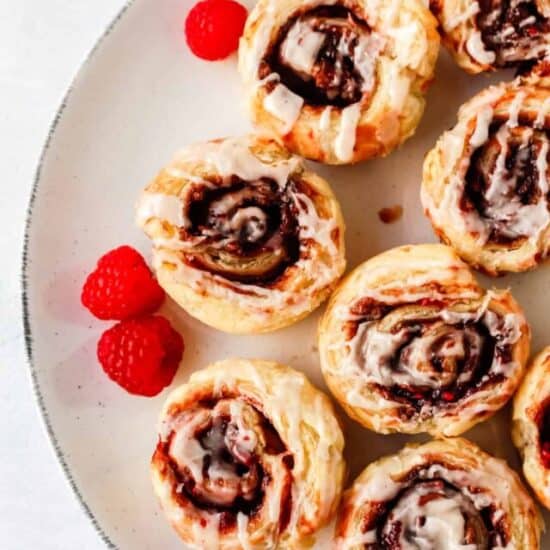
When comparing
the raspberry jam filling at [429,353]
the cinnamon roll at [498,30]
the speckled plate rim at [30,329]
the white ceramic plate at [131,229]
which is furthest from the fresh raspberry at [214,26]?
the raspberry jam filling at [429,353]

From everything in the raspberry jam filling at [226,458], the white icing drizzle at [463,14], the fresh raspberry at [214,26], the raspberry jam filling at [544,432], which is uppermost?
the fresh raspberry at [214,26]

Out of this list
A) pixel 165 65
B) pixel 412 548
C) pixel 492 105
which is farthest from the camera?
pixel 165 65

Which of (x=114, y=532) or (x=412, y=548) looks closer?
(x=412, y=548)

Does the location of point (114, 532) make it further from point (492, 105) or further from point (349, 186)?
point (492, 105)

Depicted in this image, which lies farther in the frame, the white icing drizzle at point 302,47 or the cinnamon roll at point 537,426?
the white icing drizzle at point 302,47

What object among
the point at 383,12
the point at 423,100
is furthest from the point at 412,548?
the point at 383,12

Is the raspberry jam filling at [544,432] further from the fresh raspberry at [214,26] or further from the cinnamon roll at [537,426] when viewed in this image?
the fresh raspberry at [214,26]
